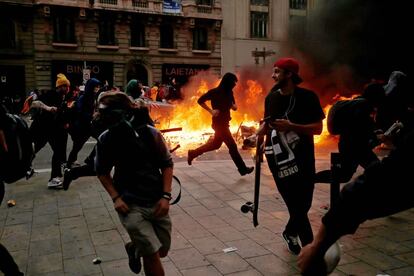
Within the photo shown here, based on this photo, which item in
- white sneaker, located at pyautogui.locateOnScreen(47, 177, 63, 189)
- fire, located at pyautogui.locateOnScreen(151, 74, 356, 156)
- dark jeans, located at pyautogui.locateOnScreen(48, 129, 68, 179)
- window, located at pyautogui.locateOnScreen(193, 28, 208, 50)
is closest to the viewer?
white sneaker, located at pyautogui.locateOnScreen(47, 177, 63, 189)

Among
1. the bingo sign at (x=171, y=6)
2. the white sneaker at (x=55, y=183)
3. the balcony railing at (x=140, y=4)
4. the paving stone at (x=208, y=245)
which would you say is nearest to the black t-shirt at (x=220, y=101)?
the white sneaker at (x=55, y=183)

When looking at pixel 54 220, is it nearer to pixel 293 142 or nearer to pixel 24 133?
pixel 24 133

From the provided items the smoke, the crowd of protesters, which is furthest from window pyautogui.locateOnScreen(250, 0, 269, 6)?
the crowd of protesters

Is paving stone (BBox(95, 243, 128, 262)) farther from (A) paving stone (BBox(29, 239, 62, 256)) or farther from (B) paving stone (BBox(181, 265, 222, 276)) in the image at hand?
(B) paving stone (BBox(181, 265, 222, 276))

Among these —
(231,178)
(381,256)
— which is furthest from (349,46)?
(381,256)

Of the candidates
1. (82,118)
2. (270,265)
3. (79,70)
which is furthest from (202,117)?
(79,70)

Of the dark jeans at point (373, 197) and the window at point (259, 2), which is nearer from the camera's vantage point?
the dark jeans at point (373, 197)

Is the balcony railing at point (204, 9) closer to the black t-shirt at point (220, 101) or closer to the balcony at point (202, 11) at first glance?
the balcony at point (202, 11)

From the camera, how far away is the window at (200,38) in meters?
31.6

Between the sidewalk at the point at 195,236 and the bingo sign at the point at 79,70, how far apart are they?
880 inches

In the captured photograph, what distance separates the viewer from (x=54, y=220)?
4895 millimetres

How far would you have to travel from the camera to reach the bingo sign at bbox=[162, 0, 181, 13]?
2967 centimetres

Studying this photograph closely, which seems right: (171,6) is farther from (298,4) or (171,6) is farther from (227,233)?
(227,233)

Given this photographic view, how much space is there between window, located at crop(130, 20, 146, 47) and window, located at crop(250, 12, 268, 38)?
29.1 ft
